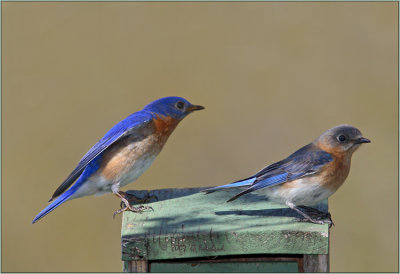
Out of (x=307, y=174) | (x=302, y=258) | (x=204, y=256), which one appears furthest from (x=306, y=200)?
(x=204, y=256)

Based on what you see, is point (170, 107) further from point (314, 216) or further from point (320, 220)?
point (320, 220)

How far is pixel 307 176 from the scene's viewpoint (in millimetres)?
5191

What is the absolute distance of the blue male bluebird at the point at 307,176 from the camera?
203 inches

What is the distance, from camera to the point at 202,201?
17.8 ft

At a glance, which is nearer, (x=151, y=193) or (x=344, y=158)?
(x=344, y=158)

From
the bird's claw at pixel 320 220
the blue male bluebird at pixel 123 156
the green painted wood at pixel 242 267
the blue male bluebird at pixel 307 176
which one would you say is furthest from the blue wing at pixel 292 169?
the blue male bluebird at pixel 123 156

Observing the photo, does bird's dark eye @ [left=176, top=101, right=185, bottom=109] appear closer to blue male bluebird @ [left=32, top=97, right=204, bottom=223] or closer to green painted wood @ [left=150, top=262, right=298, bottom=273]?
blue male bluebird @ [left=32, top=97, right=204, bottom=223]

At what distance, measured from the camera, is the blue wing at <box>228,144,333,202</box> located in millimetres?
5152

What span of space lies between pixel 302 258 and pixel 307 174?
30.9 inches

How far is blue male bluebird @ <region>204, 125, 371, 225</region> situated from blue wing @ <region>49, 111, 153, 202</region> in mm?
953

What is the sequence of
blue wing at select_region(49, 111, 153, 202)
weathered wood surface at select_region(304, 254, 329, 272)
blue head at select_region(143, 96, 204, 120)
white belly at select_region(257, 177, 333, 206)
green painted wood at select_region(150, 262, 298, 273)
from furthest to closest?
blue head at select_region(143, 96, 204, 120), blue wing at select_region(49, 111, 153, 202), white belly at select_region(257, 177, 333, 206), green painted wood at select_region(150, 262, 298, 273), weathered wood surface at select_region(304, 254, 329, 272)

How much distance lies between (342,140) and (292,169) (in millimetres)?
503

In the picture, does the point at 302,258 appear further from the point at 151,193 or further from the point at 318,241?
the point at 151,193

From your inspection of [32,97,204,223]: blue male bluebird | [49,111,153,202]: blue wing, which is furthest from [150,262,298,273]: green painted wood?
[49,111,153,202]: blue wing
